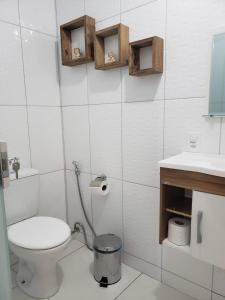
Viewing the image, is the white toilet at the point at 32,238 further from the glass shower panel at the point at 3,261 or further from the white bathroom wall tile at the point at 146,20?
the white bathroom wall tile at the point at 146,20

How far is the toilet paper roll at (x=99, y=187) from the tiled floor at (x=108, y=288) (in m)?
0.60

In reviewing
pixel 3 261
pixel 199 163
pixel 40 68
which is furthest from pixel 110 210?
pixel 40 68

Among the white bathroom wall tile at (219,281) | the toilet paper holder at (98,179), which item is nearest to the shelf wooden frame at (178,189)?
the white bathroom wall tile at (219,281)

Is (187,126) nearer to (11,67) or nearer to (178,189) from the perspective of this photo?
(178,189)

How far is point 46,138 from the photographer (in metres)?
1.98

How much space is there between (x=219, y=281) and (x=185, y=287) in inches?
10.3

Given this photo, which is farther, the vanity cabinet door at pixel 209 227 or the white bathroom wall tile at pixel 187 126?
the white bathroom wall tile at pixel 187 126

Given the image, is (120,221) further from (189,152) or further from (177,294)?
(189,152)

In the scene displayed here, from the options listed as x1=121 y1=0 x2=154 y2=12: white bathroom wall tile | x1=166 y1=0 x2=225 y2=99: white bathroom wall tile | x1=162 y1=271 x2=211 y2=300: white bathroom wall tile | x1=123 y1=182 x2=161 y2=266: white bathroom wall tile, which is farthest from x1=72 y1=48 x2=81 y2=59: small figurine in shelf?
x1=162 y1=271 x2=211 y2=300: white bathroom wall tile

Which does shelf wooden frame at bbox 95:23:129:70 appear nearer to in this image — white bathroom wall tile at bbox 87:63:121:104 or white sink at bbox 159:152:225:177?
white bathroom wall tile at bbox 87:63:121:104

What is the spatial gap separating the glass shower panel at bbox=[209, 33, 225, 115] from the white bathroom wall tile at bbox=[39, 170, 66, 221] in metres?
1.41

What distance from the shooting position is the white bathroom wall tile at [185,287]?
1.45 m

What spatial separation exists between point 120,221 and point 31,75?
4.39ft

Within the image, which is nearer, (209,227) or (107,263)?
(209,227)
